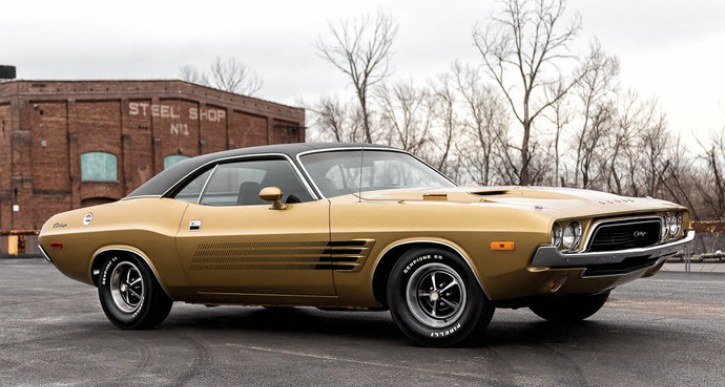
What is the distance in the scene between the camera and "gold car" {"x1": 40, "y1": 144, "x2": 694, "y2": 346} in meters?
5.20

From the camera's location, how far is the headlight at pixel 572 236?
5129 millimetres

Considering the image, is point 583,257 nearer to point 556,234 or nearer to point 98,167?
point 556,234

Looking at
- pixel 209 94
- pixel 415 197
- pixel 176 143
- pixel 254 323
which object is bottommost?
pixel 254 323

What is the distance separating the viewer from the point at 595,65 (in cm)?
4641

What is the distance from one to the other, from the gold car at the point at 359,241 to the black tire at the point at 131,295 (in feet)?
0.04

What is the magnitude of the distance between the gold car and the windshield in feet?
0.05

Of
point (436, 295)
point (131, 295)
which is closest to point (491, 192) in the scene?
point (436, 295)

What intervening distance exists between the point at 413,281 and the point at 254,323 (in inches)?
94.3

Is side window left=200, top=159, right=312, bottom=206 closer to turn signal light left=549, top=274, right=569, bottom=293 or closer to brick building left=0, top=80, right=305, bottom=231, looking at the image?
turn signal light left=549, top=274, right=569, bottom=293

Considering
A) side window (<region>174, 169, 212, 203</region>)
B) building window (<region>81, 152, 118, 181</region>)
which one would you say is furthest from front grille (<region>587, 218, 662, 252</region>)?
building window (<region>81, 152, 118, 181</region>)

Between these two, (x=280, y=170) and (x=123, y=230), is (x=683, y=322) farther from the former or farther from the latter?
(x=123, y=230)

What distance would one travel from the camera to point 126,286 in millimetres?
7270

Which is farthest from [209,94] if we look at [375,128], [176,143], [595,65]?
[595,65]

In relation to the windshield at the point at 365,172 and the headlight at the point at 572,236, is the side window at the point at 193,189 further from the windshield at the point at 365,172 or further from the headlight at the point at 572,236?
the headlight at the point at 572,236
